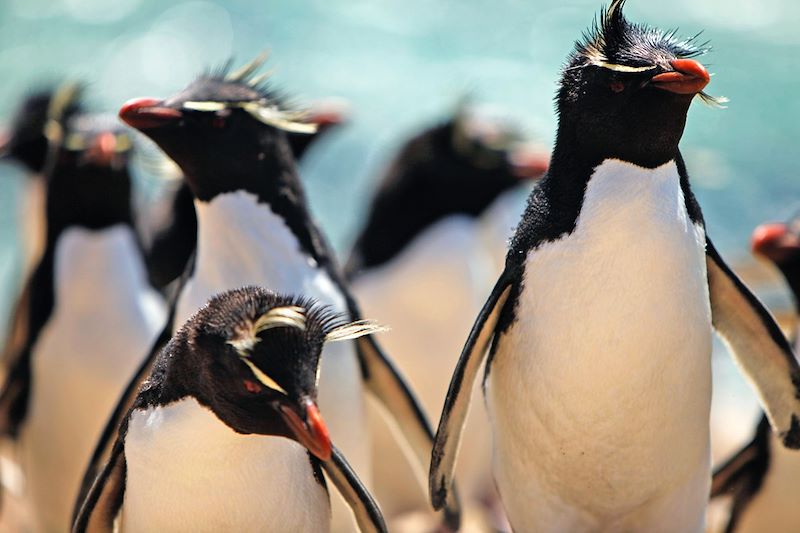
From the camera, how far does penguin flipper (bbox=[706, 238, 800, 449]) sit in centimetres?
334

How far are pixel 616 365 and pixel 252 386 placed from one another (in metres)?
0.84

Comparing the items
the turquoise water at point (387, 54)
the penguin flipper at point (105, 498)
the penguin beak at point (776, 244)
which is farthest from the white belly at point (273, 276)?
the turquoise water at point (387, 54)

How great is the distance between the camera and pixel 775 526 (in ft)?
13.8

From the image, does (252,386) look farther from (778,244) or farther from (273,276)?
(778,244)

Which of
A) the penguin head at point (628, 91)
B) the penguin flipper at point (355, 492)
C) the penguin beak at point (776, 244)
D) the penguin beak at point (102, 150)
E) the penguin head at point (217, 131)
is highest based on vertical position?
the penguin head at point (628, 91)

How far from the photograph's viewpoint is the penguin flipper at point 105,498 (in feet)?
10.4

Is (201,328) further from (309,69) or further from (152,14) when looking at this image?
(152,14)

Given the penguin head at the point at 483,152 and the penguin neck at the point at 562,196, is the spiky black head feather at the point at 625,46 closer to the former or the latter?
the penguin neck at the point at 562,196

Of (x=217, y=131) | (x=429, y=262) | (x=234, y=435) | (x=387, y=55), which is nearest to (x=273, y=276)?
(x=217, y=131)

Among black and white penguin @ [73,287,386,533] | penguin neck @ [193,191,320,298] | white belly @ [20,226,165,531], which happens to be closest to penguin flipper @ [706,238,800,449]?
black and white penguin @ [73,287,386,533]

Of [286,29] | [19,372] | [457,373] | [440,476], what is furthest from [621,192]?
[286,29]

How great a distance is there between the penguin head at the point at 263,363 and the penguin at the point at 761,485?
1.80 metres

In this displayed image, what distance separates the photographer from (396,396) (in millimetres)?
3963

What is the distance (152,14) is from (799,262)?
16.3m
